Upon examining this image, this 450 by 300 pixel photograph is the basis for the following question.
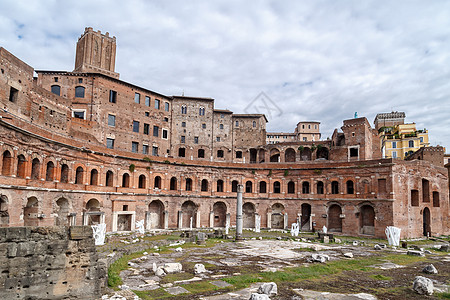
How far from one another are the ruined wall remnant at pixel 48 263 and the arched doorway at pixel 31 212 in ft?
53.9

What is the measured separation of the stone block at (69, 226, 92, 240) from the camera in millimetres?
10070

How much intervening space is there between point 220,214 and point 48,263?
1262 inches

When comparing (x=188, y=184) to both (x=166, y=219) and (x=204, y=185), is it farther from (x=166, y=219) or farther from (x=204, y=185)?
(x=166, y=219)

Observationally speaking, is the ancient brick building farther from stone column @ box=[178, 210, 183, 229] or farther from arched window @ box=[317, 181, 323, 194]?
arched window @ box=[317, 181, 323, 194]

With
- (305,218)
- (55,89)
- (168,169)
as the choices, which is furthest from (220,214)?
(55,89)

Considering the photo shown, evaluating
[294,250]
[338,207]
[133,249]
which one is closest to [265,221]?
[338,207]

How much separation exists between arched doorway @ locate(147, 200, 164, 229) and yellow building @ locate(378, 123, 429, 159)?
4140 centimetres

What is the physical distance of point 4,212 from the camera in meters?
20.4

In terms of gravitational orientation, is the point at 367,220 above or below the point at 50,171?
→ below

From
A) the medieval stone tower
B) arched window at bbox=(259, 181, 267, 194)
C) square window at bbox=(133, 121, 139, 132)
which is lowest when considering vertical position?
arched window at bbox=(259, 181, 267, 194)

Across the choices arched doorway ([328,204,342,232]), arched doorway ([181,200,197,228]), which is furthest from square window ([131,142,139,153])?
arched doorway ([328,204,342,232])

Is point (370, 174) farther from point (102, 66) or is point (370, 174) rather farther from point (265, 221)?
point (102, 66)

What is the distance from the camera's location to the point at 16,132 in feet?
70.5

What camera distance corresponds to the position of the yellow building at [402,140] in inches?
2272
